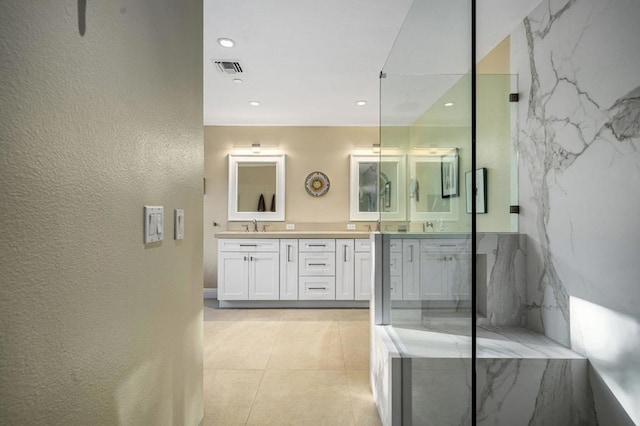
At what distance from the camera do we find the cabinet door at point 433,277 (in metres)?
1.15

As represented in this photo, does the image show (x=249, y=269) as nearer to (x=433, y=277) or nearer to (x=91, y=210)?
(x=433, y=277)

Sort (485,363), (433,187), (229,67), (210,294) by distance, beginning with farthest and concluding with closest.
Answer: (210,294), (229,67), (485,363), (433,187)

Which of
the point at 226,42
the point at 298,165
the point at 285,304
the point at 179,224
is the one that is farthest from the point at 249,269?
the point at 179,224

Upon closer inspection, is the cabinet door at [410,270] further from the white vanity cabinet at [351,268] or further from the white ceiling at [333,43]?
the white vanity cabinet at [351,268]

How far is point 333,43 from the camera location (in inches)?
101

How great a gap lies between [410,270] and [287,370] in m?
1.36

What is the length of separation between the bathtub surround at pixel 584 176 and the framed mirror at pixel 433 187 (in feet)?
3.00

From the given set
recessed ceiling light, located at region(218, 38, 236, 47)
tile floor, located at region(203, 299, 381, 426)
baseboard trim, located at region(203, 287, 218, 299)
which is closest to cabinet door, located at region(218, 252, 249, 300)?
tile floor, located at region(203, 299, 381, 426)

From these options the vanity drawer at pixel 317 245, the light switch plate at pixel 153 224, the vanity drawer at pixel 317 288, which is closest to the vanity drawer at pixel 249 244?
the vanity drawer at pixel 317 245

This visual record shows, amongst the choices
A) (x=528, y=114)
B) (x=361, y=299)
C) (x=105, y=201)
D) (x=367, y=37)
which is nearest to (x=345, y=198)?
(x=361, y=299)

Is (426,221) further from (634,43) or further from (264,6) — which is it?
(264,6)

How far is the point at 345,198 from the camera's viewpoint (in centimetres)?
477

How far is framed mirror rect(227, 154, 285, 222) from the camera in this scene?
187 inches

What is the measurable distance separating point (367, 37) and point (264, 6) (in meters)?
0.79
